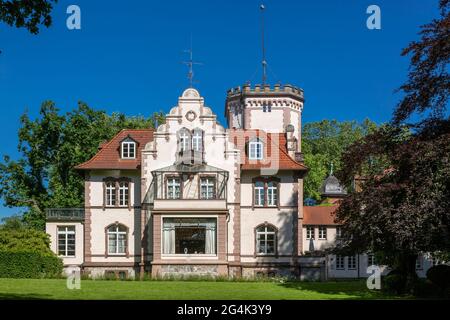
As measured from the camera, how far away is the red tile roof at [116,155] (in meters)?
44.2

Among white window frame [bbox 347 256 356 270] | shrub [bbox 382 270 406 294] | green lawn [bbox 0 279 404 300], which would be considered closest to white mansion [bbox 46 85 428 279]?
green lawn [bbox 0 279 404 300]

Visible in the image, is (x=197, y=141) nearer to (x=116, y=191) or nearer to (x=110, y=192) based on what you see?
(x=116, y=191)

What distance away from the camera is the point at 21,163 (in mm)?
54469

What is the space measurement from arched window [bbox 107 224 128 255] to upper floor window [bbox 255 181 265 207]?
326 inches

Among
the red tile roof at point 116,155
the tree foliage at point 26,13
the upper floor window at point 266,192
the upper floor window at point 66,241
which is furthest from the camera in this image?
the upper floor window at point 66,241

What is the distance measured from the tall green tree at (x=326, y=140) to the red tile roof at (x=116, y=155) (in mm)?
29916

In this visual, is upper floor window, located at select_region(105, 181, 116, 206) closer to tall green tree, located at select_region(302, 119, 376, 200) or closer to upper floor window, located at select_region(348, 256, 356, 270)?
upper floor window, located at select_region(348, 256, 356, 270)

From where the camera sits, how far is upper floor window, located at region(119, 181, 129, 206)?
146 ft

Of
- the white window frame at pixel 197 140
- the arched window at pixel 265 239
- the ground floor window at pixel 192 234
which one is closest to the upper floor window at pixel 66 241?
the ground floor window at pixel 192 234

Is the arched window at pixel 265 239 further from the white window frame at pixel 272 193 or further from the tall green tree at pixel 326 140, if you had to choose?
the tall green tree at pixel 326 140

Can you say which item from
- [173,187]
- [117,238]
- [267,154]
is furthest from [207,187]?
[117,238]
